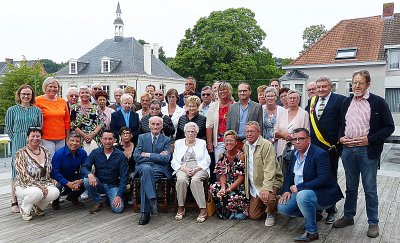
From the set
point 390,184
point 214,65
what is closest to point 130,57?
point 214,65

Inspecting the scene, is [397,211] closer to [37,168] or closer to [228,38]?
[37,168]

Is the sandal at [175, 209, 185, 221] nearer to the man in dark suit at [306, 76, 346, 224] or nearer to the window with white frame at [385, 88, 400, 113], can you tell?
the man in dark suit at [306, 76, 346, 224]

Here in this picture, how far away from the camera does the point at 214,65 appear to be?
28.1 metres

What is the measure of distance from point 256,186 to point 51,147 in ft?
9.50

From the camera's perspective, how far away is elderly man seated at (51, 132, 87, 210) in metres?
4.87

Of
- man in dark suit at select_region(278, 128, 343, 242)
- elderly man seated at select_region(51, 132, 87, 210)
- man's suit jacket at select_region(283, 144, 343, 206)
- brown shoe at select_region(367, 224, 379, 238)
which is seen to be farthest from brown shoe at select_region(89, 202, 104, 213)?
brown shoe at select_region(367, 224, 379, 238)

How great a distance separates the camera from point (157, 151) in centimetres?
487

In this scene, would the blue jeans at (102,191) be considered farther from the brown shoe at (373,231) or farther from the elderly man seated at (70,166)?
the brown shoe at (373,231)

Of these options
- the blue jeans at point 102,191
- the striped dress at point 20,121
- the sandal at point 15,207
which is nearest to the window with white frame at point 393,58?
the blue jeans at point 102,191

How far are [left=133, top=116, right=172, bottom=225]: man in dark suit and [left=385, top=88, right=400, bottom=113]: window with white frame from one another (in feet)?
58.6

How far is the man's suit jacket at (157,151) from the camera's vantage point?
→ 4770 mm

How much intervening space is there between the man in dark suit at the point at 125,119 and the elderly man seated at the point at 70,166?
0.55m

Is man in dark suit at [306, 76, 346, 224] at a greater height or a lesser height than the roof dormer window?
lesser

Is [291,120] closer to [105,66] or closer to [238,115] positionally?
[238,115]
